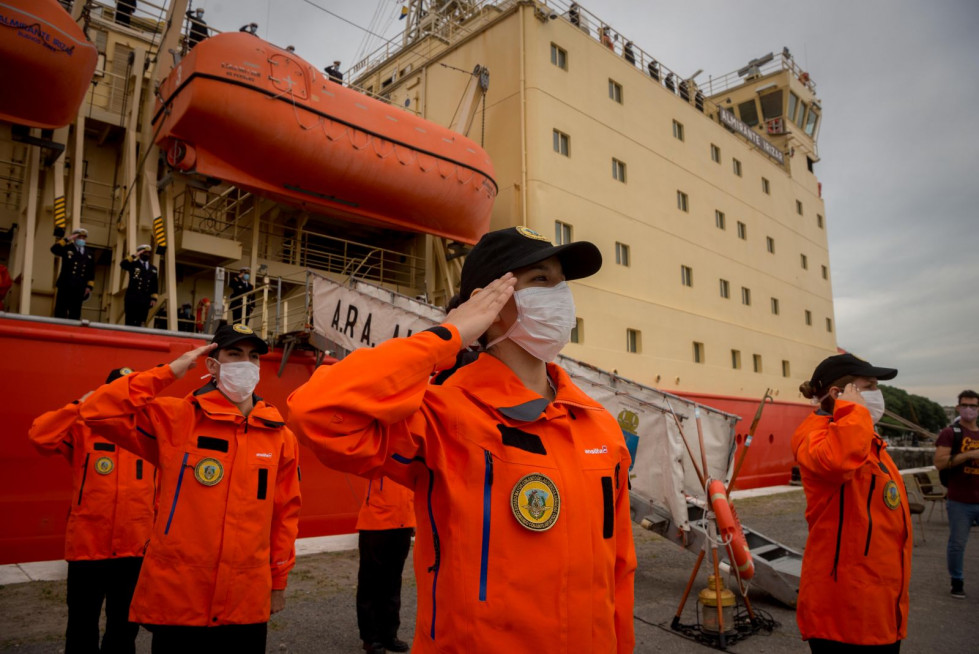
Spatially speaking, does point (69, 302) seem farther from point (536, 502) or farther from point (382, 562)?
point (536, 502)

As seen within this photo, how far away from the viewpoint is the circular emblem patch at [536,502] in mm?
1532

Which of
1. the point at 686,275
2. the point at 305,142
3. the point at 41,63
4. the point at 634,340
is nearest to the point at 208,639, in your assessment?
the point at 305,142

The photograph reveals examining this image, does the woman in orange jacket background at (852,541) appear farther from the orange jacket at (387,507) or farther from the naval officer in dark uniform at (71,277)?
the naval officer in dark uniform at (71,277)

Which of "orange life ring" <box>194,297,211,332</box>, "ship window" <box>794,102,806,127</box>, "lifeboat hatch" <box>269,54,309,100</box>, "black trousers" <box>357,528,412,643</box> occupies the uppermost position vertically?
"ship window" <box>794,102,806,127</box>

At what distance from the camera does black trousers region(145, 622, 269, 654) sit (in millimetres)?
2725

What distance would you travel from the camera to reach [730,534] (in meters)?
4.31

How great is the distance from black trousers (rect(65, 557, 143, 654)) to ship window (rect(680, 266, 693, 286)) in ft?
54.4

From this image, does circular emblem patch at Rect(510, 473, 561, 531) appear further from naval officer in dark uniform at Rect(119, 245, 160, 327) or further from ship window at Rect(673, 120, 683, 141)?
ship window at Rect(673, 120, 683, 141)

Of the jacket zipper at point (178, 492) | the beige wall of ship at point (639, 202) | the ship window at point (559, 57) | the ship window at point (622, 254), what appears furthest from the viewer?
the ship window at point (622, 254)

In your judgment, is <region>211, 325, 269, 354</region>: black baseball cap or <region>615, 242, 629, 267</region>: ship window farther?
<region>615, 242, 629, 267</region>: ship window

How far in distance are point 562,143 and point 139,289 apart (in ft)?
33.9

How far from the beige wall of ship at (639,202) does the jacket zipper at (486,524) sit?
1256 centimetres

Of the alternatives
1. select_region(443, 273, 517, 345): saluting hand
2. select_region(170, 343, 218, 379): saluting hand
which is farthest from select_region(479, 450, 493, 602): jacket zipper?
select_region(170, 343, 218, 379): saluting hand

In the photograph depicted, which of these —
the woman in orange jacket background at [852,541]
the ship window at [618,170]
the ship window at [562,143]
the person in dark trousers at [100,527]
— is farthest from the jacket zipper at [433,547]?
the ship window at [618,170]
